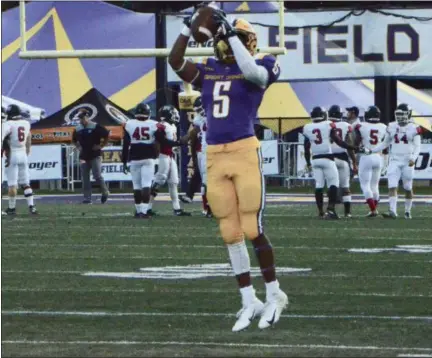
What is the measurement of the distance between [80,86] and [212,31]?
25.0 meters

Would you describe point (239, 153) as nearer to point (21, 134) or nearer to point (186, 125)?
point (21, 134)

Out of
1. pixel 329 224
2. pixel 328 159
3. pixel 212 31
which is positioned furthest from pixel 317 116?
pixel 212 31

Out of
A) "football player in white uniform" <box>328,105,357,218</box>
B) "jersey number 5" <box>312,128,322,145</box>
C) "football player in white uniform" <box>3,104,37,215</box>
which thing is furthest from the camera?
"football player in white uniform" <box>3,104,37,215</box>

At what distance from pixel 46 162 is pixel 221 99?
21.9m

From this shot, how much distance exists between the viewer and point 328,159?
67.7 feet

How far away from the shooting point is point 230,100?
9.30 metres

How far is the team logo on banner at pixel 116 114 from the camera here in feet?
103

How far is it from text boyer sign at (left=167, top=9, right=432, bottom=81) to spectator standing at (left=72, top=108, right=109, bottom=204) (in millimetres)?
5519

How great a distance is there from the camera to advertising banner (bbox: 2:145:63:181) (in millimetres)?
30812

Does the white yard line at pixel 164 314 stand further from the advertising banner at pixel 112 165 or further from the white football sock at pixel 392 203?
the advertising banner at pixel 112 165

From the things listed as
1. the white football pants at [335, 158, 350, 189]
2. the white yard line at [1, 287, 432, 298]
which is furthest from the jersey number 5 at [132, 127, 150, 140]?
the white yard line at [1, 287, 432, 298]

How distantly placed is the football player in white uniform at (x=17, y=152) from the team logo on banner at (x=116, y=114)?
9.63 meters

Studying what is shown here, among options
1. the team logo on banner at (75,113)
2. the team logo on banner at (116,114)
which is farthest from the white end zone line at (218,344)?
the team logo on banner at (116,114)

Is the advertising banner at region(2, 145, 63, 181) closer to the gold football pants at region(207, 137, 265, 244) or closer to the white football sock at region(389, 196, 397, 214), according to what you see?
the white football sock at region(389, 196, 397, 214)
